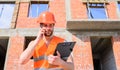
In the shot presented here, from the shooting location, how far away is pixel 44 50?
8.00ft

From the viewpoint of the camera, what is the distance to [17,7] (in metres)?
10.1

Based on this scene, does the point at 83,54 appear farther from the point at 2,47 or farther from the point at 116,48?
the point at 2,47

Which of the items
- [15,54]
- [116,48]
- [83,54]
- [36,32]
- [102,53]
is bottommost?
[102,53]

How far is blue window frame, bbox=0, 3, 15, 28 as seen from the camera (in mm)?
9680

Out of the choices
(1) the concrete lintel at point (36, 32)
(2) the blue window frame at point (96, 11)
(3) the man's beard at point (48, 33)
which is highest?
(3) the man's beard at point (48, 33)

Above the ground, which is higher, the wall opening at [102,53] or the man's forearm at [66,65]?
the man's forearm at [66,65]

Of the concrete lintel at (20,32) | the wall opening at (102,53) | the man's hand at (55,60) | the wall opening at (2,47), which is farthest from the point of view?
the wall opening at (102,53)

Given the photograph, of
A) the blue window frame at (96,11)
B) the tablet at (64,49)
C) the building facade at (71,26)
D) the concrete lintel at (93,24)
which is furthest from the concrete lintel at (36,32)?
the tablet at (64,49)

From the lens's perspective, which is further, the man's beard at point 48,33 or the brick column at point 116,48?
the brick column at point 116,48

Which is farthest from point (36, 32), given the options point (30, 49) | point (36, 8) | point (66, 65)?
point (66, 65)

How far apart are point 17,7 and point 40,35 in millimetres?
8254

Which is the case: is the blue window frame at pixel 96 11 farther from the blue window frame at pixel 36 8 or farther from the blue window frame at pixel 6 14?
the blue window frame at pixel 6 14

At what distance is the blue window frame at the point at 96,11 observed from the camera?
393 inches

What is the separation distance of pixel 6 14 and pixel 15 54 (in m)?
2.50
